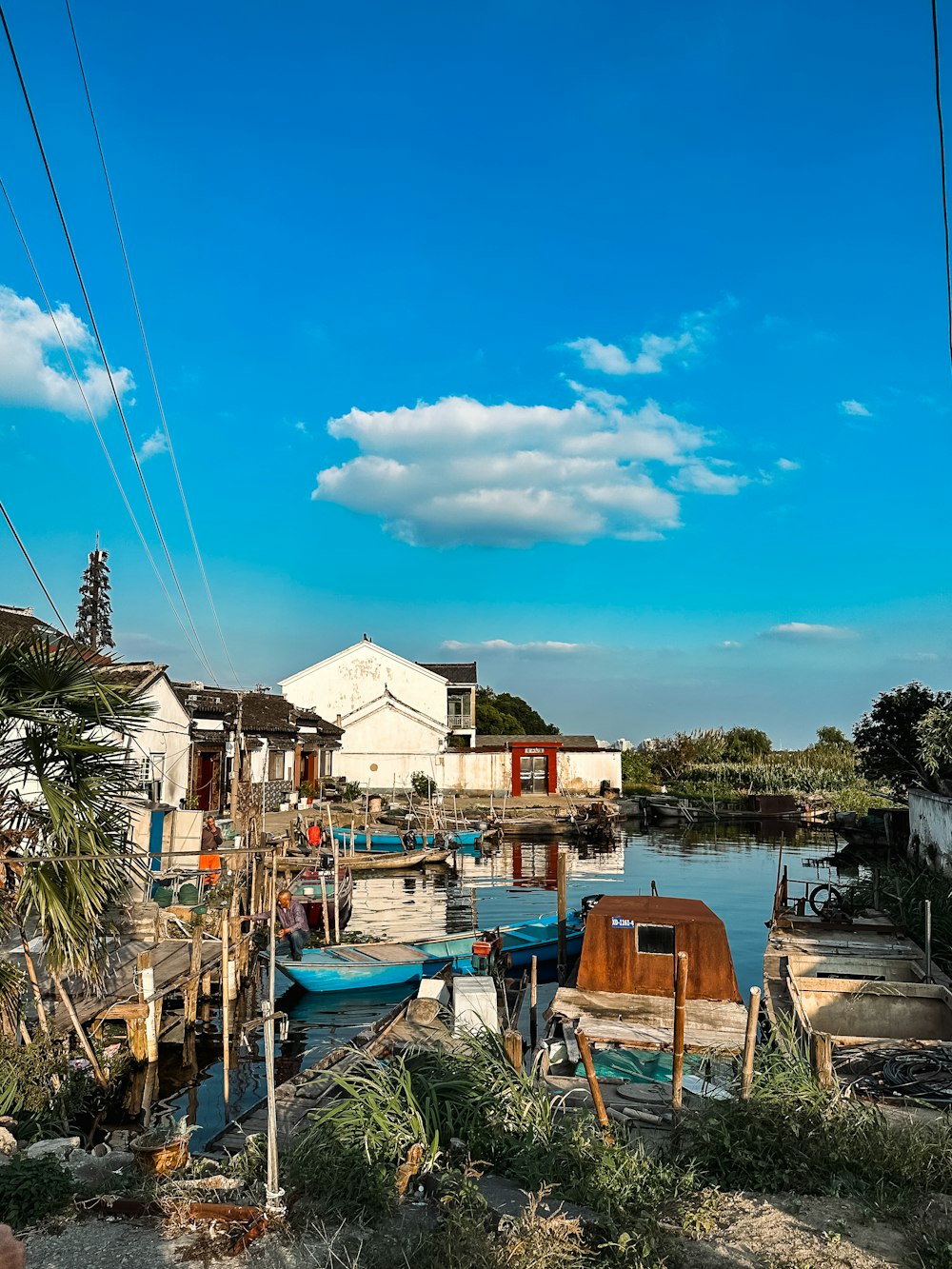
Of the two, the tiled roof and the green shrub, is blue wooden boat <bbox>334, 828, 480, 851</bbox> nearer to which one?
the tiled roof

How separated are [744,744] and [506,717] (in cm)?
2406

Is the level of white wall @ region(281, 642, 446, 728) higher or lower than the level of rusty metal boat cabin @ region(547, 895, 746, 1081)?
higher

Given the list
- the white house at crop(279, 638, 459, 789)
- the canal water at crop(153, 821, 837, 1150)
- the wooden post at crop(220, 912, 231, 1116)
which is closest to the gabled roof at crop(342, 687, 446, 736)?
the white house at crop(279, 638, 459, 789)

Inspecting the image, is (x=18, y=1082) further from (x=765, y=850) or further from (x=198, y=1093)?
(x=765, y=850)

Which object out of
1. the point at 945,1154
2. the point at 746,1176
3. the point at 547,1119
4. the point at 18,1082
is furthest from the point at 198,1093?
the point at 945,1154

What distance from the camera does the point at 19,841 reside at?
36.1 ft

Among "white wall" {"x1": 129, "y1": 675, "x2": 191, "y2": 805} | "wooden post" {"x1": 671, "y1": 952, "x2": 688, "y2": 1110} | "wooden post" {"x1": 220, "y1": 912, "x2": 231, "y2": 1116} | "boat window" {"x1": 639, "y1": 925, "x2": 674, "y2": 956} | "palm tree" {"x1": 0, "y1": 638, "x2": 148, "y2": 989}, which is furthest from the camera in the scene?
"white wall" {"x1": 129, "y1": 675, "x2": 191, "y2": 805}

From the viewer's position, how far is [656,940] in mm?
16375

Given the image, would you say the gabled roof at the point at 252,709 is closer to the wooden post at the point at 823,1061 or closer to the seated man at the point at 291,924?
the seated man at the point at 291,924

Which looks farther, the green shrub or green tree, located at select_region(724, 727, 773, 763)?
green tree, located at select_region(724, 727, 773, 763)

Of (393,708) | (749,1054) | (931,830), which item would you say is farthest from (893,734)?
(749,1054)

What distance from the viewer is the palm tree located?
404 inches

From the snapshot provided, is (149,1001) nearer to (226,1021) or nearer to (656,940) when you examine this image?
(226,1021)

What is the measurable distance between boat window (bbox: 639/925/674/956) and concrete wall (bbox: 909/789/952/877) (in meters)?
14.8
